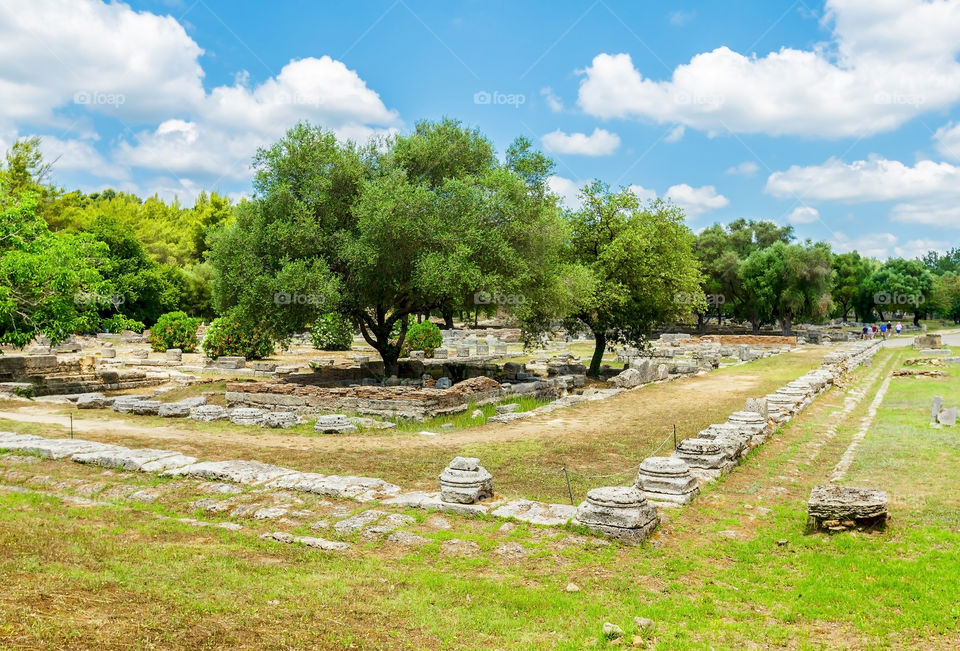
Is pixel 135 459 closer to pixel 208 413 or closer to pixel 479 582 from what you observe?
pixel 208 413

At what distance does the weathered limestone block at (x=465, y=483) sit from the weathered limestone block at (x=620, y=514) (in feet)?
5.28

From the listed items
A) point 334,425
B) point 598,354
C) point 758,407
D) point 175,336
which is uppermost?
point 175,336

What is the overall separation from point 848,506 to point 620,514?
293 cm

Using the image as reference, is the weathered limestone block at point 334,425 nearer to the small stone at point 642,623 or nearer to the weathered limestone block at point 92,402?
the weathered limestone block at point 92,402

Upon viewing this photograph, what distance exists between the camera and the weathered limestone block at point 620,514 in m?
8.20

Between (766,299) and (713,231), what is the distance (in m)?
11.6

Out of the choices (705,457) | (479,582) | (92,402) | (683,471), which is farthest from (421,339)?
(479,582)

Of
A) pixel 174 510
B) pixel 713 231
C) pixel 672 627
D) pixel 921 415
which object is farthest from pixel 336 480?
pixel 713 231

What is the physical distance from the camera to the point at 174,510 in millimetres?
9539

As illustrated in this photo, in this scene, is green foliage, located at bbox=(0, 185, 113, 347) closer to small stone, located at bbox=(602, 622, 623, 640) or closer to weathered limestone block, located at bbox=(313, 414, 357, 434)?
weathered limestone block, located at bbox=(313, 414, 357, 434)

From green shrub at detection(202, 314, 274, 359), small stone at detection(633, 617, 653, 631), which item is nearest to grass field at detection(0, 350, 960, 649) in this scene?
small stone at detection(633, 617, 653, 631)

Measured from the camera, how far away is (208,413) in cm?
1828

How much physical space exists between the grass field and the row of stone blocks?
0.89 ft

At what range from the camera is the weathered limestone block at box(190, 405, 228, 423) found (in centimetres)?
1813
